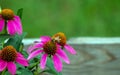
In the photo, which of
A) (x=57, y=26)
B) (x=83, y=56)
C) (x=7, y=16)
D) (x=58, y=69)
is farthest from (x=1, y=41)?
(x=57, y=26)

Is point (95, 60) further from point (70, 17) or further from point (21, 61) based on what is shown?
point (70, 17)

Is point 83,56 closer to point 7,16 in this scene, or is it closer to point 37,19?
point 7,16

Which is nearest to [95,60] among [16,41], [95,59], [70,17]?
[95,59]

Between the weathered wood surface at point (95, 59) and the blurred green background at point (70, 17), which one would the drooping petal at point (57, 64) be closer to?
the weathered wood surface at point (95, 59)

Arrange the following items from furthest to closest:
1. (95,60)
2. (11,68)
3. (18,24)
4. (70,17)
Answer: (70,17)
(95,60)
(18,24)
(11,68)

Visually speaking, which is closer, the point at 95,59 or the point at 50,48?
the point at 50,48

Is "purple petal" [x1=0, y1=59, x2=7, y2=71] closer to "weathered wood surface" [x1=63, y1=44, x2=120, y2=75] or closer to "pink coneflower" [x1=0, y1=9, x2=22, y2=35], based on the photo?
"pink coneflower" [x1=0, y1=9, x2=22, y2=35]

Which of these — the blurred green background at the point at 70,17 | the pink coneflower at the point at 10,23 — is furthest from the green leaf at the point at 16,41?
the blurred green background at the point at 70,17
